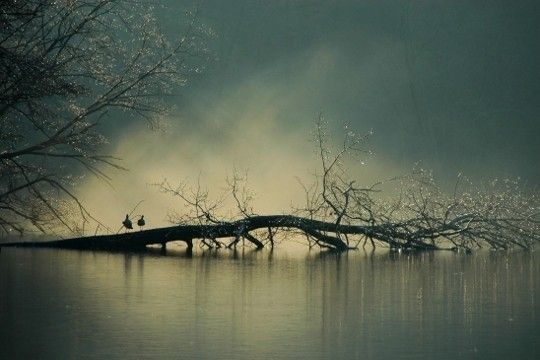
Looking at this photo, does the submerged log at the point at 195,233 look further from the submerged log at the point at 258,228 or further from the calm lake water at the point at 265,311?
the calm lake water at the point at 265,311

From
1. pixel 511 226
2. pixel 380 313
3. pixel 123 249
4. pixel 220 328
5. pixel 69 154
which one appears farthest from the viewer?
pixel 511 226

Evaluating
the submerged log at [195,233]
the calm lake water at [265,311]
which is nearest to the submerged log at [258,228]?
the submerged log at [195,233]

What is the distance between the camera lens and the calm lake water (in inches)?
346

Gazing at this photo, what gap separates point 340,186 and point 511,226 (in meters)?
5.77

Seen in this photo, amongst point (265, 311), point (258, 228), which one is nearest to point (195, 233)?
point (258, 228)

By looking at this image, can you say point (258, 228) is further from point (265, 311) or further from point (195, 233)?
point (265, 311)

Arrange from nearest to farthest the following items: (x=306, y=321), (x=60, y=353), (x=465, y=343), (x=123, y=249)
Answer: (x=60, y=353)
(x=465, y=343)
(x=306, y=321)
(x=123, y=249)

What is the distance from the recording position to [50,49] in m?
18.2

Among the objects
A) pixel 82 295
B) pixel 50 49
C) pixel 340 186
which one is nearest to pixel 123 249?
pixel 340 186

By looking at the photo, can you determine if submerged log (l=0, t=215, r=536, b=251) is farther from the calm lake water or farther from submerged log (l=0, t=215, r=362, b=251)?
Result: the calm lake water

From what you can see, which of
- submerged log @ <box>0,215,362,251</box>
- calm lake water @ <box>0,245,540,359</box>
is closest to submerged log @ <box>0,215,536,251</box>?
submerged log @ <box>0,215,362,251</box>

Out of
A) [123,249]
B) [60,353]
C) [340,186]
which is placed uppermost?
[340,186]

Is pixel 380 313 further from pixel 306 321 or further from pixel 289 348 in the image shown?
pixel 289 348

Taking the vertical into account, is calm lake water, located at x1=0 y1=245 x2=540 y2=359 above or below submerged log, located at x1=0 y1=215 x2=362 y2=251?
below
